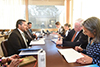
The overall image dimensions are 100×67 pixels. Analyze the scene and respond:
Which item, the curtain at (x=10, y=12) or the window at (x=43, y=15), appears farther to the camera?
the window at (x=43, y=15)

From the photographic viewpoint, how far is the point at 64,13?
5.89m

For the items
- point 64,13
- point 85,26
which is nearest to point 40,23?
point 64,13

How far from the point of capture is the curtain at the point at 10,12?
4.86 m

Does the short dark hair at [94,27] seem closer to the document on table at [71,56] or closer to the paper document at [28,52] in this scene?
the document on table at [71,56]

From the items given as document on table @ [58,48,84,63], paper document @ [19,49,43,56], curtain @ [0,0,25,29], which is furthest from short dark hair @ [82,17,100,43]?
curtain @ [0,0,25,29]

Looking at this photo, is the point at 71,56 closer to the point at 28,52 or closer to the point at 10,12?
the point at 28,52

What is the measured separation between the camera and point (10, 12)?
16.5 ft

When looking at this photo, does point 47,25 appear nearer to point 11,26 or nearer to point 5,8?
point 11,26

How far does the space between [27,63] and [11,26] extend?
4.71 meters

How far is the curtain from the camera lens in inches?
191

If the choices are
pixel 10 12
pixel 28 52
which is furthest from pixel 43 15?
pixel 28 52

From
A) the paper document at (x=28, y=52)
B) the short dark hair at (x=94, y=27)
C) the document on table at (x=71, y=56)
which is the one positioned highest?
the short dark hair at (x=94, y=27)

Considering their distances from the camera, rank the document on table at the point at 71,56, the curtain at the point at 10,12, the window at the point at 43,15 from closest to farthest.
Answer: the document on table at the point at 71,56 < the curtain at the point at 10,12 < the window at the point at 43,15

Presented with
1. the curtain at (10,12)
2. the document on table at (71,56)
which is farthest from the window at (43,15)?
the document on table at (71,56)
